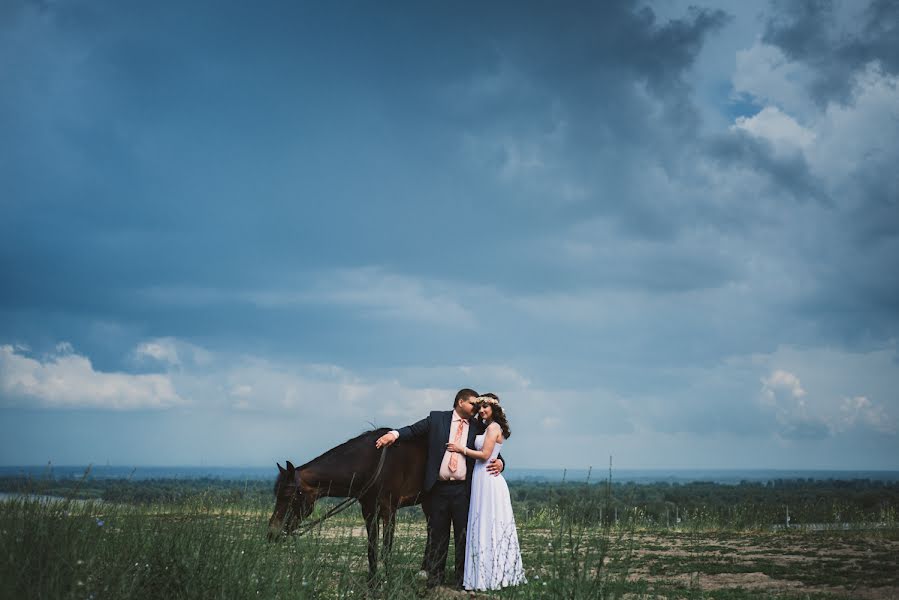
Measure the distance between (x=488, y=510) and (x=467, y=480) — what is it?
457 mm

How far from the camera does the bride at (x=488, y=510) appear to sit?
9.12 meters

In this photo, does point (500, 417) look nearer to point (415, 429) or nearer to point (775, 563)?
point (415, 429)

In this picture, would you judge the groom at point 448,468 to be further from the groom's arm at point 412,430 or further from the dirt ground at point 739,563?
the dirt ground at point 739,563

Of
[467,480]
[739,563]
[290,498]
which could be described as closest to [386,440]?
[467,480]

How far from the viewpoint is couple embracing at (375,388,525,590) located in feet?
30.4

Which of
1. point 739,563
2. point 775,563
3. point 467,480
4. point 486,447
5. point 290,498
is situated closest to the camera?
point 290,498

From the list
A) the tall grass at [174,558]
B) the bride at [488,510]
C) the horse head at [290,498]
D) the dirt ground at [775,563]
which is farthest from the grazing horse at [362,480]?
the dirt ground at [775,563]

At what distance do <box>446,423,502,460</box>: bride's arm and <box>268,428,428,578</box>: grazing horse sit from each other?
0.79m

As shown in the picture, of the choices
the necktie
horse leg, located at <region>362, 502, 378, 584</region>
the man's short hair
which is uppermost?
the man's short hair

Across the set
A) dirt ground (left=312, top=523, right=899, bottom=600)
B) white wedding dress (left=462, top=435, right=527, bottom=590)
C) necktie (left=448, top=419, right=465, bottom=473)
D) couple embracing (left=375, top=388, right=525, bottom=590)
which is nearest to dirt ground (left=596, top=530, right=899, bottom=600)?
dirt ground (left=312, top=523, right=899, bottom=600)

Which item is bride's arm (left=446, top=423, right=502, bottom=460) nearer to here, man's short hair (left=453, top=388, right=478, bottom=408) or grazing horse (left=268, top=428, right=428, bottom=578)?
man's short hair (left=453, top=388, right=478, bottom=408)

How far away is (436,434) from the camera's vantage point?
31.0ft

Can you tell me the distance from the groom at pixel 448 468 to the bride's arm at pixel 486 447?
17cm

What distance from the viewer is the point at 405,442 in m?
9.87
